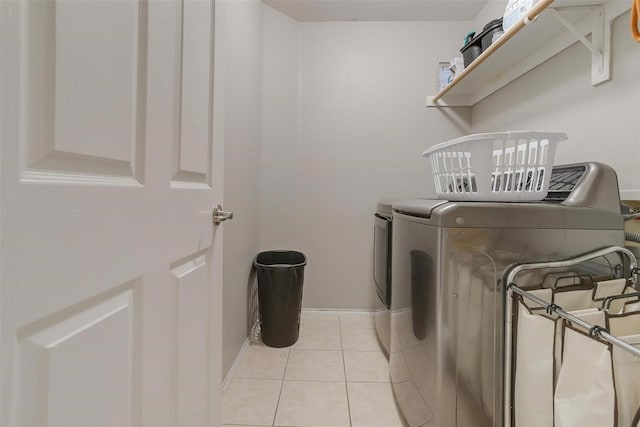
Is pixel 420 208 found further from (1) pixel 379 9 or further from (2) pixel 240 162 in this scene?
(1) pixel 379 9

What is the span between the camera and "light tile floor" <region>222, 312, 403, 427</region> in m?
1.31

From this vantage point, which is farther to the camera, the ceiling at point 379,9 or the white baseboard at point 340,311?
the white baseboard at point 340,311

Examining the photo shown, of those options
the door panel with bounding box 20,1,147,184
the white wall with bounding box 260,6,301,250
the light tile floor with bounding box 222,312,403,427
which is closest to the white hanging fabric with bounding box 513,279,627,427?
the light tile floor with bounding box 222,312,403,427

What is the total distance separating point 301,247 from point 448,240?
1657 mm

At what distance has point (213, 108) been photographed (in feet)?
3.15

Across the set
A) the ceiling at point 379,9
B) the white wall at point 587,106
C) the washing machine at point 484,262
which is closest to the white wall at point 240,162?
the ceiling at point 379,9

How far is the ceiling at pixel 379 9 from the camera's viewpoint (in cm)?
219

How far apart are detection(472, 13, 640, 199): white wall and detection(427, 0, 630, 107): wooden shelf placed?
43 millimetres

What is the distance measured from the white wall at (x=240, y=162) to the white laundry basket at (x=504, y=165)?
1.15 meters

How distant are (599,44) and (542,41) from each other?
364 millimetres

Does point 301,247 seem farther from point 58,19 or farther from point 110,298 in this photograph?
point 58,19

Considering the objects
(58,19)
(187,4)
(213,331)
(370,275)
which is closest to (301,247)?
(370,275)

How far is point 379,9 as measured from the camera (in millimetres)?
2279

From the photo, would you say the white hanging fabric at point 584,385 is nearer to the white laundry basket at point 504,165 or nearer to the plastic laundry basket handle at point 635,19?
the white laundry basket at point 504,165
